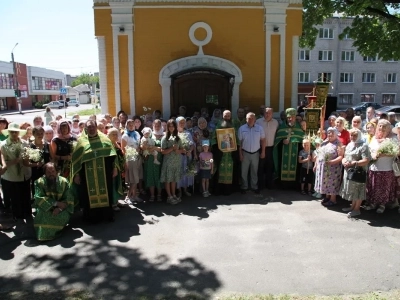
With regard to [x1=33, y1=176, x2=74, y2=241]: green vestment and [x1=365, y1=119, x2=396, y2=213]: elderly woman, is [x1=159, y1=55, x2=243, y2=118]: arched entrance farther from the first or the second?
[x1=33, y1=176, x2=74, y2=241]: green vestment

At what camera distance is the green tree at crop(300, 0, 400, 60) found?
12953 mm

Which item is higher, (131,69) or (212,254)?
(131,69)

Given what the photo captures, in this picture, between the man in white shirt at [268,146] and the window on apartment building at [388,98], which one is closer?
the man in white shirt at [268,146]

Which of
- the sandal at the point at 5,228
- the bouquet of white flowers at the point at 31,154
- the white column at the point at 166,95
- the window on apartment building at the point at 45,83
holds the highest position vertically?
the window on apartment building at the point at 45,83

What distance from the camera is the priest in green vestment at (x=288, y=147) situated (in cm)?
788

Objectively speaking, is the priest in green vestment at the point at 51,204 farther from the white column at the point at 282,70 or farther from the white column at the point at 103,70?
the white column at the point at 282,70

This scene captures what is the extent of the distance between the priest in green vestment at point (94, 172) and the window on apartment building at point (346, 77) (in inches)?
1591

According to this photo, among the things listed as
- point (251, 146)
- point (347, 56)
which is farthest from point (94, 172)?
point (347, 56)

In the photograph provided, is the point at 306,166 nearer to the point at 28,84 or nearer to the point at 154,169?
the point at 154,169

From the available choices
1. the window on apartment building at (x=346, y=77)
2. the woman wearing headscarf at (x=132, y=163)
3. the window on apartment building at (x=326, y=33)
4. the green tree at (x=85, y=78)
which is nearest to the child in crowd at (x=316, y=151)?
the woman wearing headscarf at (x=132, y=163)

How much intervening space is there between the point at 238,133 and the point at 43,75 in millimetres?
63894

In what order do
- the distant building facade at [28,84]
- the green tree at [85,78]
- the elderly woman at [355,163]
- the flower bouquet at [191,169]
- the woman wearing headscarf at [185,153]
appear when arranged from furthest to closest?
the green tree at [85,78] → the distant building facade at [28,84] → the flower bouquet at [191,169] → the woman wearing headscarf at [185,153] → the elderly woman at [355,163]

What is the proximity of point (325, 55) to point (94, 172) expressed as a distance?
131 feet

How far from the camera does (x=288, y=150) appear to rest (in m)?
7.93
